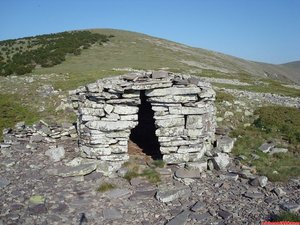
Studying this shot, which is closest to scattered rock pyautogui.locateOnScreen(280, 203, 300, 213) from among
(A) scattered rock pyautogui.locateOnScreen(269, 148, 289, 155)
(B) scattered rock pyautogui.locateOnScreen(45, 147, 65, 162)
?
(A) scattered rock pyautogui.locateOnScreen(269, 148, 289, 155)

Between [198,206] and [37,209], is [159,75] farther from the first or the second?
[37,209]

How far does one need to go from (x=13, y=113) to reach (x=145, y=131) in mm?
7866

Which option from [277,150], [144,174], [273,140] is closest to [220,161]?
[144,174]

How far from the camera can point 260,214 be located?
900 centimetres

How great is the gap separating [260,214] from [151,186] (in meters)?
3.42

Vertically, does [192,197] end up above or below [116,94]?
below

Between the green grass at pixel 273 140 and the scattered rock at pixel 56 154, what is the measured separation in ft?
22.1

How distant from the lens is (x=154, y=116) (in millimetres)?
12375

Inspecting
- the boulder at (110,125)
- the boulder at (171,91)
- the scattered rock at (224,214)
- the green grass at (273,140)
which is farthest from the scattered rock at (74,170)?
the green grass at (273,140)

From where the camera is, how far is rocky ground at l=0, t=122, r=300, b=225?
8.98m

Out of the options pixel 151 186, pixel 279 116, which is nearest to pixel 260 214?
pixel 151 186

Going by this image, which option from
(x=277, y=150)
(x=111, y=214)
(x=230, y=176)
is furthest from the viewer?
(x=277, y=150)

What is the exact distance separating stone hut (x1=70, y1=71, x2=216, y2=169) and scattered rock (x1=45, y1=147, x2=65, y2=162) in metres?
0.92

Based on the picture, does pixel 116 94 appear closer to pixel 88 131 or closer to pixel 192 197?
pixel 88 131
